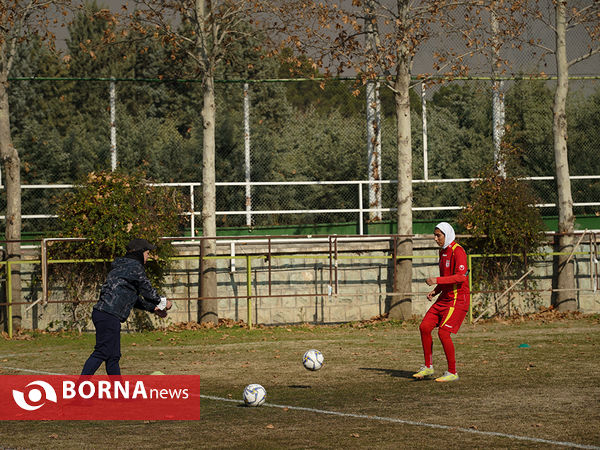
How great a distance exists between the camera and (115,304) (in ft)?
31.9

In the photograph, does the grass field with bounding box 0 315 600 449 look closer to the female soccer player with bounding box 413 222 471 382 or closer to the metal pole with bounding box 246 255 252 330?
the female soccer player with bounding box 413 222 471 382

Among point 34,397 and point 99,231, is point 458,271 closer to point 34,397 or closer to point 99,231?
point 34,397

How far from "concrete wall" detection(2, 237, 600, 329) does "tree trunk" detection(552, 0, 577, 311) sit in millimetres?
762

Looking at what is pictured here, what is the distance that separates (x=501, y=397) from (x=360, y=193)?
12.0 meters

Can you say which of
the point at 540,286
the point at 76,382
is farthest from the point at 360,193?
the point at 76,382

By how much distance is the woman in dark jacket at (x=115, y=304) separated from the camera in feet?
31.6

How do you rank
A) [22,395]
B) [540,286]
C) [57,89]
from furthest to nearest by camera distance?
[57,89] → [540,286] → [22,395]

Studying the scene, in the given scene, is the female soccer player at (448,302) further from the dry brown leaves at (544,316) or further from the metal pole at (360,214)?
the metal pole at (360,214)

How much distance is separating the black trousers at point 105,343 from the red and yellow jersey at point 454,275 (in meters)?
4.26

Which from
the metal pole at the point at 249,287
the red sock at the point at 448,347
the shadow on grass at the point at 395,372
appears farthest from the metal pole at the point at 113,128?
the red sock at the point at 448,347

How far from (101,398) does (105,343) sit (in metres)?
1.04

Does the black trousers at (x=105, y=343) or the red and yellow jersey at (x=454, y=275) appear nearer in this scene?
the black trousers at (x=105, y=343)

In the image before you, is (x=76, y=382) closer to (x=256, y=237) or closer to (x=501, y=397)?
(x=501, y=397)

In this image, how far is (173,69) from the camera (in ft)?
135
